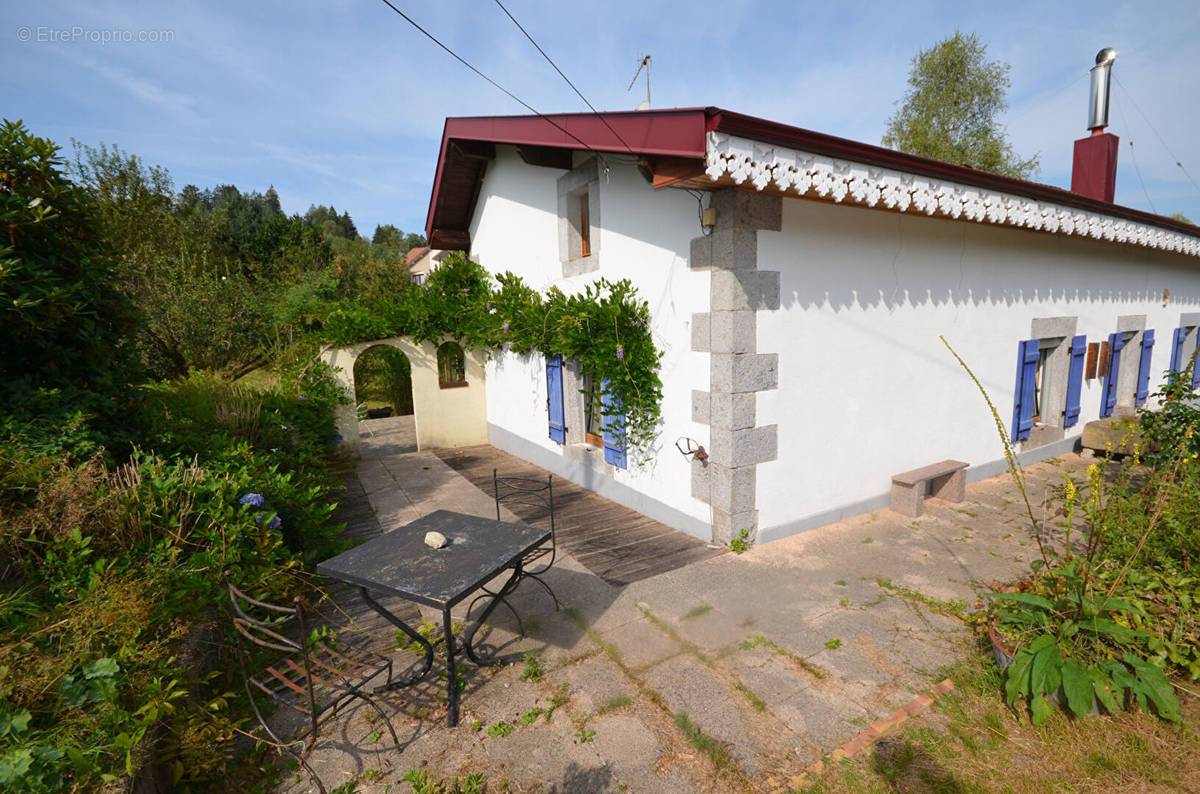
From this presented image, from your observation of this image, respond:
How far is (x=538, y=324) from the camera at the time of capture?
7.03m

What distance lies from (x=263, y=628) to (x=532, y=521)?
367 cm

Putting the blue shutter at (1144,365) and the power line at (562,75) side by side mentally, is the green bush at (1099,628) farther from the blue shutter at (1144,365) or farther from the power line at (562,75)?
the blue shutter at (1144,365)

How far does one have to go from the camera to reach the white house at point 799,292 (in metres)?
4.59

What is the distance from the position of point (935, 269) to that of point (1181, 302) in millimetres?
8940

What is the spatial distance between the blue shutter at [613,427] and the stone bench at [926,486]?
3115mm

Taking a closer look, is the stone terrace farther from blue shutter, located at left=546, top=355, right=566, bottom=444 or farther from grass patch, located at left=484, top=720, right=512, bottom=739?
blue shutter, located at left=546, top=355, right=566, bottom=444

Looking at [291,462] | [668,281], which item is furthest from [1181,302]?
[291,462]

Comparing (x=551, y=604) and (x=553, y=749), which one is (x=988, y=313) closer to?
(x=551, y=604)

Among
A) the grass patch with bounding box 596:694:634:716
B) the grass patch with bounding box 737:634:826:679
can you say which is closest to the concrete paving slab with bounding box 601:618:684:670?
the grass patch with bounding box 596:694:634:716

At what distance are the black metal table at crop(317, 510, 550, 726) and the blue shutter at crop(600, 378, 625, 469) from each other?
260 centimetres

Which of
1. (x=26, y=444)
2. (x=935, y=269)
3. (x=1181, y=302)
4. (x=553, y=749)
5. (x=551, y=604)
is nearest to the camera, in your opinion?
(x=553, y=749)

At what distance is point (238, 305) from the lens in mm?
14664

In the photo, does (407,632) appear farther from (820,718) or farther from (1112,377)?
(1112,377)

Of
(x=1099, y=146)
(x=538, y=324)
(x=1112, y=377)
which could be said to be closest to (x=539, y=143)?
(x=538, y=324)
